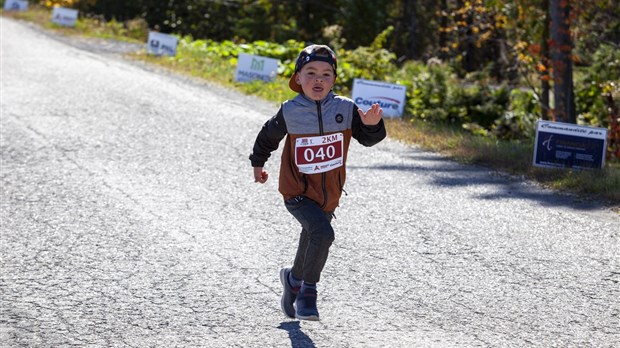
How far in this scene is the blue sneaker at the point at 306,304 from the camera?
589 cm

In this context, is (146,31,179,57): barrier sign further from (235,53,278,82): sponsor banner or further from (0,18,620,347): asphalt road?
(0,18,620,347): asphalt road

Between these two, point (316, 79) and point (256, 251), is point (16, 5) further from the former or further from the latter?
point (316, 79)

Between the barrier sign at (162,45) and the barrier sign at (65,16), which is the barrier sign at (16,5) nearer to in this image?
the barrier sign at (65,16)

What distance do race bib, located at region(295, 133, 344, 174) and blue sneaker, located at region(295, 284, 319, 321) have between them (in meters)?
0.67

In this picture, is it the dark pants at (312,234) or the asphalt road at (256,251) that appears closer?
the dark pants at (312,234)

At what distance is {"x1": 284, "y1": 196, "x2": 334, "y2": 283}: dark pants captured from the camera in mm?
5812

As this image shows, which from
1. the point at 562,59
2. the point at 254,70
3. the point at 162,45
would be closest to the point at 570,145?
the point at 562,59

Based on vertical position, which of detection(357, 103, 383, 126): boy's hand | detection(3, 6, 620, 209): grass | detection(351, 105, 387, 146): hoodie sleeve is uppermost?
detection(357, 103, 383, 126): boy's hand

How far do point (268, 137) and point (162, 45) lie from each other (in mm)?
17417

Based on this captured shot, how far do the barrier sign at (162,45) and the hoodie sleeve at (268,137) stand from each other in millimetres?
16961

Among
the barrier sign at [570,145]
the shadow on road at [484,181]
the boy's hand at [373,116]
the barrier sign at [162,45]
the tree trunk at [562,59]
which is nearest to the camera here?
the boy's hand at [373,116]

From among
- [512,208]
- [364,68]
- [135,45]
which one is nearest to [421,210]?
[512,208]

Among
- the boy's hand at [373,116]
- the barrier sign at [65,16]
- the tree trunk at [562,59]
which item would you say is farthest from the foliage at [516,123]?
the barrier sign at [65,16]

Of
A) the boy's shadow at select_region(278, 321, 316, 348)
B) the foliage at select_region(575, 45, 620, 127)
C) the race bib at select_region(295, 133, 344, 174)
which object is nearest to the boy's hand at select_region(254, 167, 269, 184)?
the race bib at select_region(295, 133, 344, 174)
